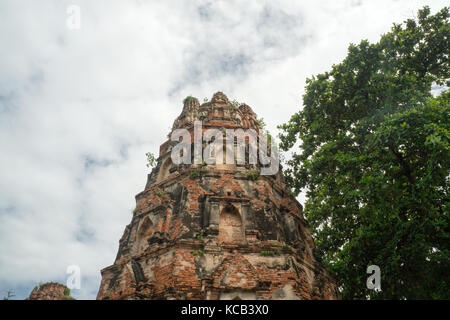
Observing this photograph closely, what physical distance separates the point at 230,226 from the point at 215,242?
1.03 m

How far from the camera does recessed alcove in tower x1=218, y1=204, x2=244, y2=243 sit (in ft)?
31.3

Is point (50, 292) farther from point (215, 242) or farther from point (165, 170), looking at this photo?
point (215, 242)

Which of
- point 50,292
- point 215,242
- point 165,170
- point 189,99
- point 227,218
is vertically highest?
point 189,99

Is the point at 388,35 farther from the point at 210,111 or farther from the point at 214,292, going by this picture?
the point at 214,292

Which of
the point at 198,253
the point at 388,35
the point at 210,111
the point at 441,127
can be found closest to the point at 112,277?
the point at 198,253

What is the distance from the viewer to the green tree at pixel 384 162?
7859mm

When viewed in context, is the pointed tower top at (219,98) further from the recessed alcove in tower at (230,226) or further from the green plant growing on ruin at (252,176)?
the recessed alcove in tower at (230,226)

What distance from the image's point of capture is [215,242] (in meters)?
8.98

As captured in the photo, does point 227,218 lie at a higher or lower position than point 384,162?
lower

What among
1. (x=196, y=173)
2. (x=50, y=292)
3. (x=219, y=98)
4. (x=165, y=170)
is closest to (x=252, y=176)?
(x=196, y=173)

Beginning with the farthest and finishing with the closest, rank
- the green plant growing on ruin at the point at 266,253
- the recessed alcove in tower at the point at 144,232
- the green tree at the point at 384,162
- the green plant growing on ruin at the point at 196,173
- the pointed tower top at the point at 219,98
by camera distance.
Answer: the pointed tower top at the point at 219,98 < the green plant growing on ruin at the point at 196,173 < the recessed alcove in tower at the point at 144,232 < the green plant growing on ruin at the point at 266,253 < the green tree at the point at 384,162

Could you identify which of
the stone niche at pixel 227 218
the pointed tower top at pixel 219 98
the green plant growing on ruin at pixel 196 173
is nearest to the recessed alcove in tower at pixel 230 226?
the stone niche at pixel 227 218

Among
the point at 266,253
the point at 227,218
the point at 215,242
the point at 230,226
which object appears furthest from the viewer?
the point at 227,218

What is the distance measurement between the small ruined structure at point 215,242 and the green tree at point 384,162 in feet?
4.76
